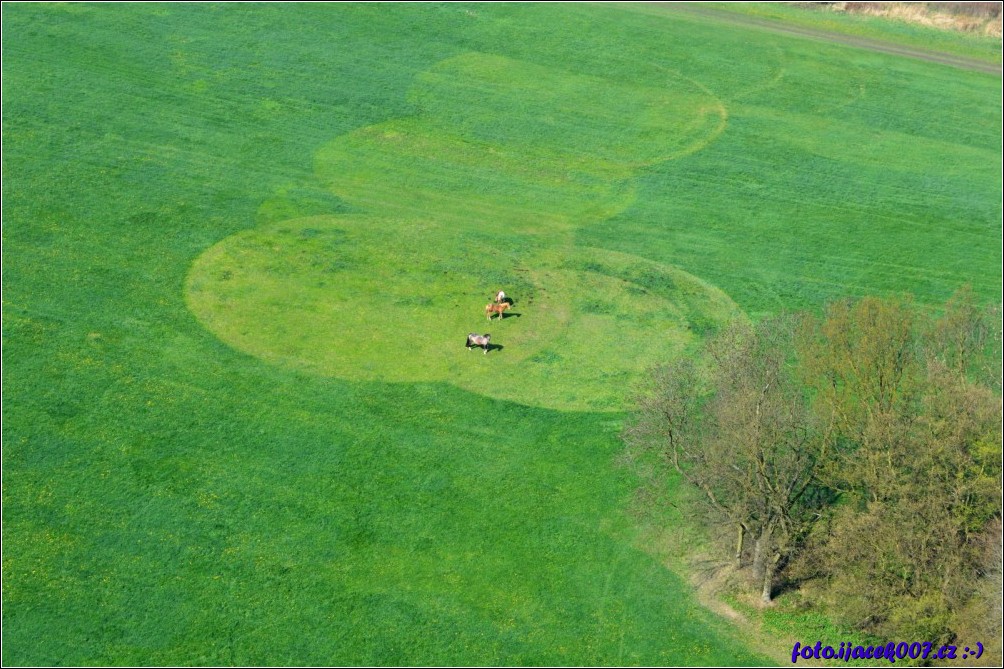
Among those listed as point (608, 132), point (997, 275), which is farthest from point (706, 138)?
point (997, 275)

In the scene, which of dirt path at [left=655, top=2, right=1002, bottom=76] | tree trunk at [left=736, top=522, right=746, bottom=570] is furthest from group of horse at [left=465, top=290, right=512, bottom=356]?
dirt path at [left=655, top=2, right=1002, bottom=76]

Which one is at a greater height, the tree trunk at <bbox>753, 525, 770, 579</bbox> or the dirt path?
the dirt path

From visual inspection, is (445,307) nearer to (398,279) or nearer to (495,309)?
(495,309)

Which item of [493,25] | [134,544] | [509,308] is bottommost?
[134,544]

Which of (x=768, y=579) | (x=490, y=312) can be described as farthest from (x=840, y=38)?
(x=768, y=579)

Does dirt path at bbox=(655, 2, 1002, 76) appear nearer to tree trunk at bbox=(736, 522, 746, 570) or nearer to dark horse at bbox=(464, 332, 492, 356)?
dark horse at bbox=(464, 332, 492, 356)

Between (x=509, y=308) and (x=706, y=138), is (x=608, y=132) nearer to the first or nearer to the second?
(x=706, y=138)
